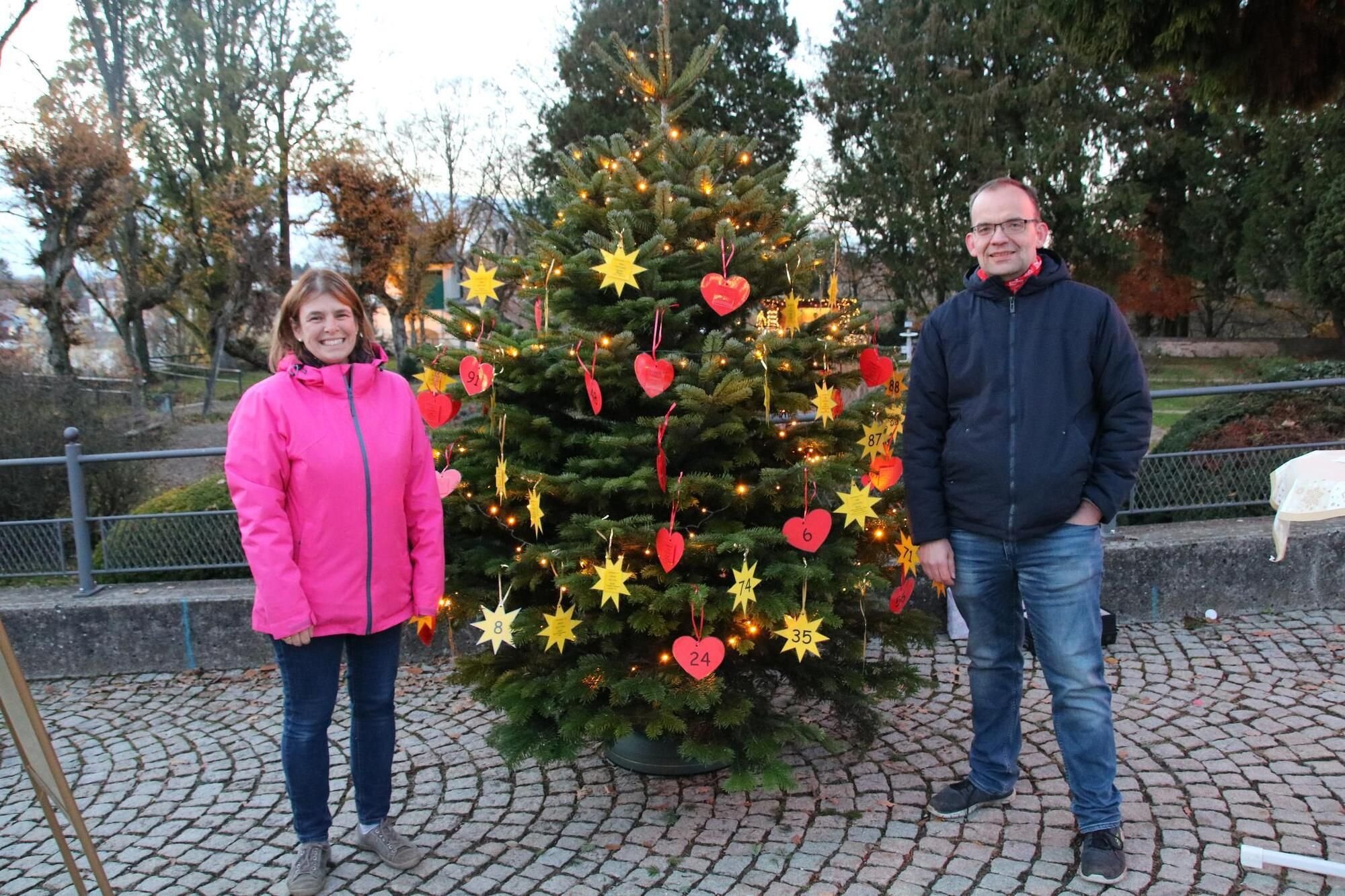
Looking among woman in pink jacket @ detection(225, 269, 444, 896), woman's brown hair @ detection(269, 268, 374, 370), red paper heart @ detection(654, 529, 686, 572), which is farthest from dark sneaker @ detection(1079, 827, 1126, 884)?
woman's brown hair @ detection(269, 268, 374, 370)

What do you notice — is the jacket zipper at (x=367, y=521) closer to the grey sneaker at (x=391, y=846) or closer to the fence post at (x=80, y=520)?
the grey sneaker at (x=391, y=846)

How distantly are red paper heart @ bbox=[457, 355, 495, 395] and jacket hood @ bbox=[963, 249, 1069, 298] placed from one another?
163 centimetres

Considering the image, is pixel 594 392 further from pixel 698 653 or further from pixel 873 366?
pixel 873 366

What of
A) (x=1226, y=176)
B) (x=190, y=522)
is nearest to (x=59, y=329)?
(x=190, y=522)

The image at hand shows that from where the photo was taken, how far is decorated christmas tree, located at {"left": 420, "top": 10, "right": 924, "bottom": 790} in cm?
306

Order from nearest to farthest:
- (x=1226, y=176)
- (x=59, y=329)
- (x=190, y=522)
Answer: (x=190, y=522) → (x=59, y=329) → (x=1226, y=176)

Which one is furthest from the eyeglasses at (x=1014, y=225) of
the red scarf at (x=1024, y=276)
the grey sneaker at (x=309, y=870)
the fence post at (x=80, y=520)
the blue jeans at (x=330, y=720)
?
the fence post at (x=80, y=520)

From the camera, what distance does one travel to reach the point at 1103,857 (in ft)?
9.16

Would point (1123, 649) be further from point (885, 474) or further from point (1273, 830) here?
point (885, 474)

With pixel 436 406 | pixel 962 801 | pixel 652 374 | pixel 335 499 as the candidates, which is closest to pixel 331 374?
pixel 335 499

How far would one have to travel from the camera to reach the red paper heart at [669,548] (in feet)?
9.76

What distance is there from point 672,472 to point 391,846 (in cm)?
156

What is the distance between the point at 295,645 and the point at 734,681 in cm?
149

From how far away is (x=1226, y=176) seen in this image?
A: 83.3 ft
